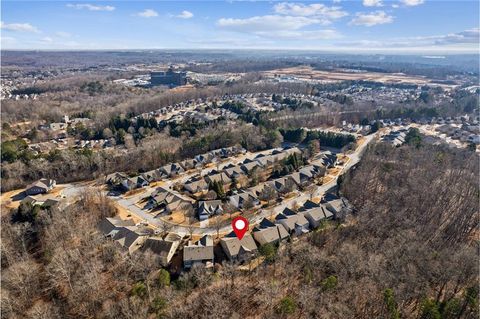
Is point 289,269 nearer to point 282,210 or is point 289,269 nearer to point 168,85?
point 282,210

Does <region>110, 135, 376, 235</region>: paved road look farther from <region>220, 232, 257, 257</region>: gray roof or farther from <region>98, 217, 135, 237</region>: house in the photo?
<region>220, 232, 257, 257</region>: gray roof

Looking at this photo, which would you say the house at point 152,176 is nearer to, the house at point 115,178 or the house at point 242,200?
the house at point 115,178

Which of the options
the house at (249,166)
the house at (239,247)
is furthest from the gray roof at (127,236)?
the house at (249,166)

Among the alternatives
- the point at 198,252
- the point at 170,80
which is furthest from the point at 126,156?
the point at 170,80

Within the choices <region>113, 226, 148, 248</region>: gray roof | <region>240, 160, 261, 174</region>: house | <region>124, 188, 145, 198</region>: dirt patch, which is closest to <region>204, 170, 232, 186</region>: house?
<region>240, 160, 261, 174</region>: house

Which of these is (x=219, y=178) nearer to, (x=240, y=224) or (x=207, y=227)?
(x=207, y=227)

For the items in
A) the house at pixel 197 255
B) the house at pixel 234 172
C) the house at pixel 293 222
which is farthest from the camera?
the house at pixel 234 172
